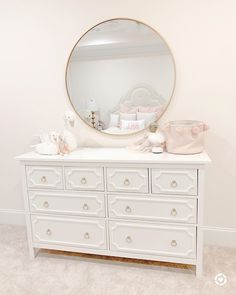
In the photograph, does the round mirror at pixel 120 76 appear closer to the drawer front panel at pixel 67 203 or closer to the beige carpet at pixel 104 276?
the drawer front panel at pixel 67 203

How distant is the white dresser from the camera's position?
1.81 meters

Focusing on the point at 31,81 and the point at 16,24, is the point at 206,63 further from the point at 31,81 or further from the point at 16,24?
the point at 16,24

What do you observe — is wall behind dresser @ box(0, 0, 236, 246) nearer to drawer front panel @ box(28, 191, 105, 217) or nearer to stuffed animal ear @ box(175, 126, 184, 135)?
stuffed animal ear @ box(175, 126, 184, 135)

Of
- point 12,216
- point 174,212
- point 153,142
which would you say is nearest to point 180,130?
point 153,142

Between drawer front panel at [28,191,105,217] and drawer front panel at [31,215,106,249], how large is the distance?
0.07m

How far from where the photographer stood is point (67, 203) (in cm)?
204

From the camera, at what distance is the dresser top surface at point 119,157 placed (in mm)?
1765

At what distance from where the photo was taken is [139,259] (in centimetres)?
211

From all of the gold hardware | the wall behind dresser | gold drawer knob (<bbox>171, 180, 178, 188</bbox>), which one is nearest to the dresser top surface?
gold drawer knob (<bbox>171, 180, 178, 188</bbox>)

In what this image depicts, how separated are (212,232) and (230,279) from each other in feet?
1.55

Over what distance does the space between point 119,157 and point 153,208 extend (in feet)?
1.44

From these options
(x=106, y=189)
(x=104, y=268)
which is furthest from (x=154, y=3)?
(x=104, y=268)

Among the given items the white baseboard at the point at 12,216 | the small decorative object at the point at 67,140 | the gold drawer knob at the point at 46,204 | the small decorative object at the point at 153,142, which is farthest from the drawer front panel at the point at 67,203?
the white baseboard at the point at 12,216

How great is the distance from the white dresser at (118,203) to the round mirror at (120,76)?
1.12 ft
